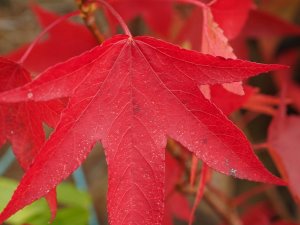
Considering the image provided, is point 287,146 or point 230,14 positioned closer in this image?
point 230,14

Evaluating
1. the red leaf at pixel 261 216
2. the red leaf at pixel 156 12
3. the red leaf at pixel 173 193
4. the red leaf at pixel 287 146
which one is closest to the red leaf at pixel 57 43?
the red leaf at pixel 156 12

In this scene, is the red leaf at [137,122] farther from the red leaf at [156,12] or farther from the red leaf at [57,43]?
the red leaf at [156,12]

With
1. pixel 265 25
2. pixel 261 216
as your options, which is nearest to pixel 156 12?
pixel 265 25

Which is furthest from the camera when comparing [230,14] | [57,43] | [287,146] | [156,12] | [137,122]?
[156,12]

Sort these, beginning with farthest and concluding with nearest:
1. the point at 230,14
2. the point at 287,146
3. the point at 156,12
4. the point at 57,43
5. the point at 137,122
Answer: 1. the point at 156,12
2. the point at 57,43
3. the point at 287,146
4. the point at 230,14
5. the point at 137,122

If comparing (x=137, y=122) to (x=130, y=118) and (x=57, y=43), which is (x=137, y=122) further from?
(x=57, y=43)

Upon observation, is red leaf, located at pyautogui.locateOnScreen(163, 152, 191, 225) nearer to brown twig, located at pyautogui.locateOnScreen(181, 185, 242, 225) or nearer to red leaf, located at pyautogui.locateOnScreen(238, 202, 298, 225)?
brown twig, located at pyautogui.locateOnScreen(181, 185, 242, 225)
